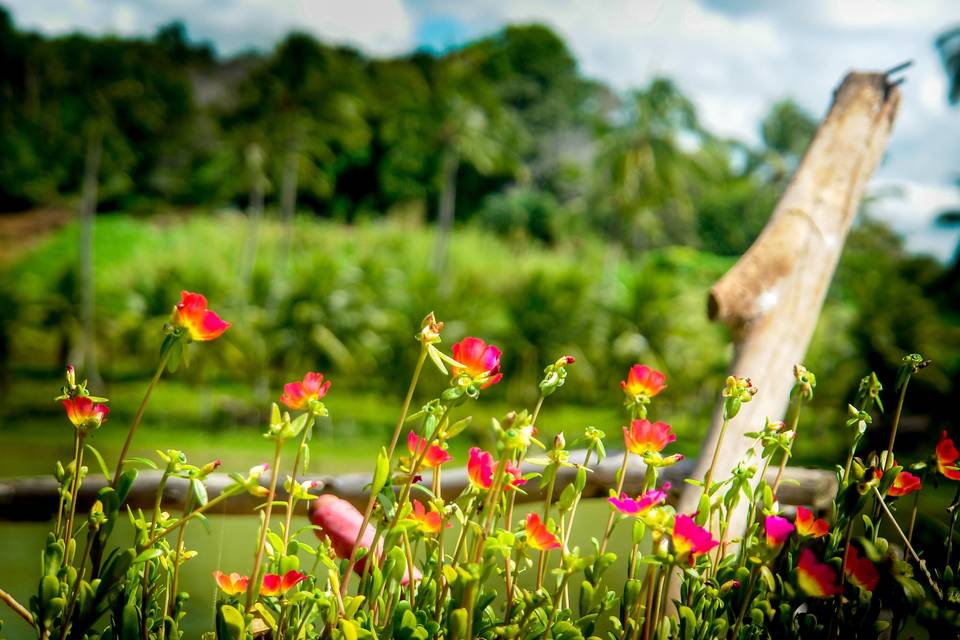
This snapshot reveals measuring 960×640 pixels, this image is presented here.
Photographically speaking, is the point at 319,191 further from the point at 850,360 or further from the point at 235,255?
the point at 850,360

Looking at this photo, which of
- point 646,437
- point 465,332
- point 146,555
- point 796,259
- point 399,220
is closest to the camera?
point 146,555

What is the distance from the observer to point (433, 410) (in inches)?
23.8

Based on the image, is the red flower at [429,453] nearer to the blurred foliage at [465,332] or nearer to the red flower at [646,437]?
the red flower at [646,437]

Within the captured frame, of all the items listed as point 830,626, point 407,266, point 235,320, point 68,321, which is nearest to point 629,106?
point 407,266

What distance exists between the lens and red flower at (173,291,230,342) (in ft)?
1.89

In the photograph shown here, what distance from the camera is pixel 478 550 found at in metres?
0.66

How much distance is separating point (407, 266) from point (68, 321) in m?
7.40

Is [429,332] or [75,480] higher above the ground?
[429,332]

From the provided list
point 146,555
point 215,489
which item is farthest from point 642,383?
point 215,489

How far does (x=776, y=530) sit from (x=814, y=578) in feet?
0.19

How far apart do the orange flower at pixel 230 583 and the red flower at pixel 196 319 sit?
182 mm

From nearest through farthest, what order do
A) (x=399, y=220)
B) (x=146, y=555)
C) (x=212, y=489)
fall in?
(x=146, y=555) < (x=212, y=489) < (x=399, y=220)

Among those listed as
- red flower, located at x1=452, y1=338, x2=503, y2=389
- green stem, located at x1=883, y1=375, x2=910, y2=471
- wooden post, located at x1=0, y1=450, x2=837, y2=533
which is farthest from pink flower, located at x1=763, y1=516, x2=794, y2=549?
wooden post, located at x1=0, y1=450, x2=837, y2=533

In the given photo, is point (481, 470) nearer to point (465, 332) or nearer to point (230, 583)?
point (230, 583)
